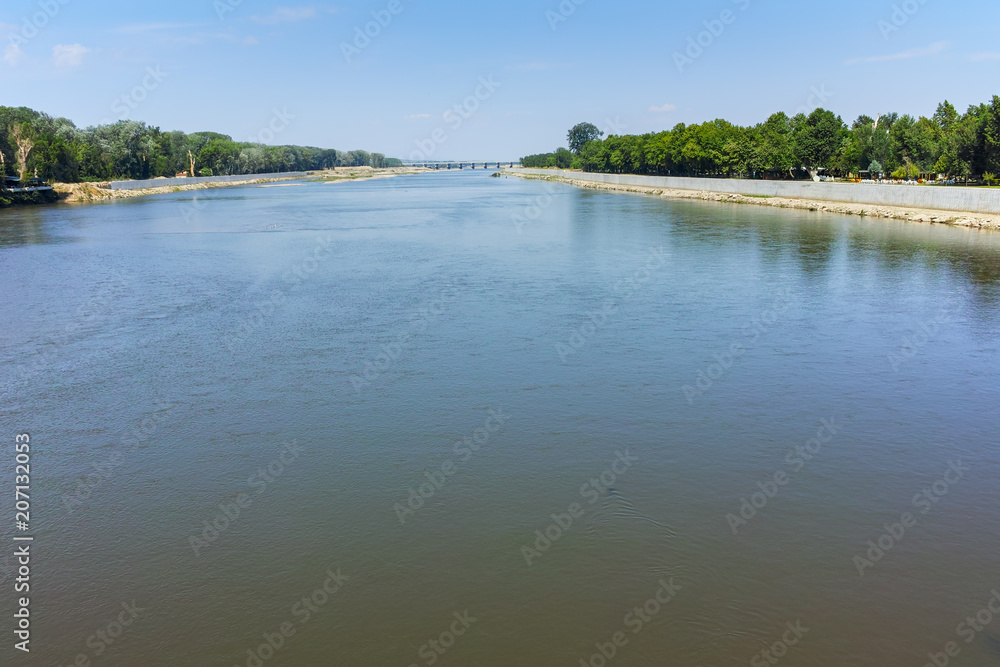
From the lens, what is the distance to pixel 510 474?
1148 centimetres

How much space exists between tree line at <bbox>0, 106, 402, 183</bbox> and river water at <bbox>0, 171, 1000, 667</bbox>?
73.8 m

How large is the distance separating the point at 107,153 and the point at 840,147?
4113 inches

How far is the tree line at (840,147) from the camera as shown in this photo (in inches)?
2216

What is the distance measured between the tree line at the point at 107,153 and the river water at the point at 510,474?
73.8 m

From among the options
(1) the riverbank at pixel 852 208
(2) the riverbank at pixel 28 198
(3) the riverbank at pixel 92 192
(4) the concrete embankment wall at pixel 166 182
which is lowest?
(1) the riverbank at pixel 852 208

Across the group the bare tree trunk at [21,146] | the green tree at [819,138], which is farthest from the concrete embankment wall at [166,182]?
the green tree at [819,138]

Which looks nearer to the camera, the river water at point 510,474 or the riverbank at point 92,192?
the river water at point 510,474

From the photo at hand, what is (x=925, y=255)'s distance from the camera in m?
33.1

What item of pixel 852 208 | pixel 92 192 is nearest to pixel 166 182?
pixel 92 192

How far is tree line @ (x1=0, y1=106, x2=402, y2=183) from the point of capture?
84125 mm

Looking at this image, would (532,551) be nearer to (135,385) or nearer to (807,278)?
(135,385)

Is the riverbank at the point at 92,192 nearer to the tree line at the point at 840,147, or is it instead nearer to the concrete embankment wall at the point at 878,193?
the concrete embankment wall at the point at 878,193

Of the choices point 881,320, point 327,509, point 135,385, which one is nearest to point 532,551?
point 327,509

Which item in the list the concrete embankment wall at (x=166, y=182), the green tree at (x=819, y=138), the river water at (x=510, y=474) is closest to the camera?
the river water at (x=510, y=474)
